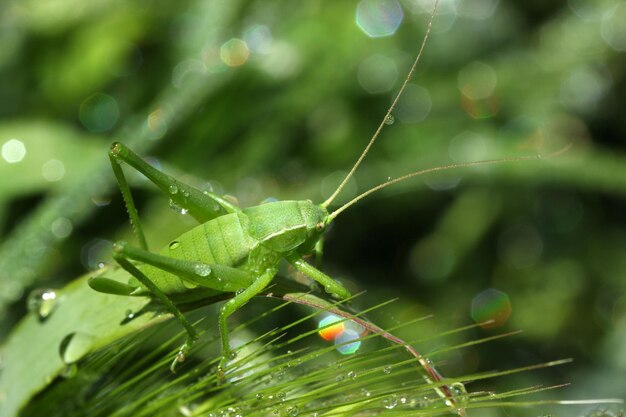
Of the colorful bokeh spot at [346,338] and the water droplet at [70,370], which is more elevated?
the colorful bokeh spot at [346,338]

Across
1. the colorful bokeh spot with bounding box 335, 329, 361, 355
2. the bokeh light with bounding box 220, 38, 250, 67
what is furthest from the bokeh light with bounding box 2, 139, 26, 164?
the colorful bokeh spot with bounding box 335, 329, 361, 355

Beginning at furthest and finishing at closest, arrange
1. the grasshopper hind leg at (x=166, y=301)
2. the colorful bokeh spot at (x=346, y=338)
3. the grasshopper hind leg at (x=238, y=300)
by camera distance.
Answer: the colorful bokeh spot at (x=346, y=338) < the grasshopper hind leg at (x=238, y=300) < the grasshopper hind leg at (x=166, y=301)

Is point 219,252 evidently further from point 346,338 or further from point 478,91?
point 478,91

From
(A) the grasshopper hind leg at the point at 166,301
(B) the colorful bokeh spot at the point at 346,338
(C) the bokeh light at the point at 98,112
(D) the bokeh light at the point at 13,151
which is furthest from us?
(C) the bokeh light at the point at 98,112

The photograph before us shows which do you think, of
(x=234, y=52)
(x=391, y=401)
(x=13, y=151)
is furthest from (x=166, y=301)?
(x=234, y=52)

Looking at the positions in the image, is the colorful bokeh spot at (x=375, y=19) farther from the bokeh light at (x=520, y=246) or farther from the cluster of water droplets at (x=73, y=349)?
the cluster of water droplets at (x=73, y=349)

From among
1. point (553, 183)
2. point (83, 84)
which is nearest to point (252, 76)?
point (83, 84)

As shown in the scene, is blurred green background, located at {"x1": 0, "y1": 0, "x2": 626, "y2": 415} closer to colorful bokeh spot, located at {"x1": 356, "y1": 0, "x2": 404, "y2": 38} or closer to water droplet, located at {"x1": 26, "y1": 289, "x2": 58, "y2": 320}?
colorful bokeh spot, located at {"x1": 356, "y1": 0, "x2": 404, "y2": 38}

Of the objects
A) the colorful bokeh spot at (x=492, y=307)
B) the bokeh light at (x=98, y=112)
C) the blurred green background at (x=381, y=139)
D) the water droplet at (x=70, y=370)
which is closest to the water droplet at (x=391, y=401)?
the water droplet at (x=70, y=370)
